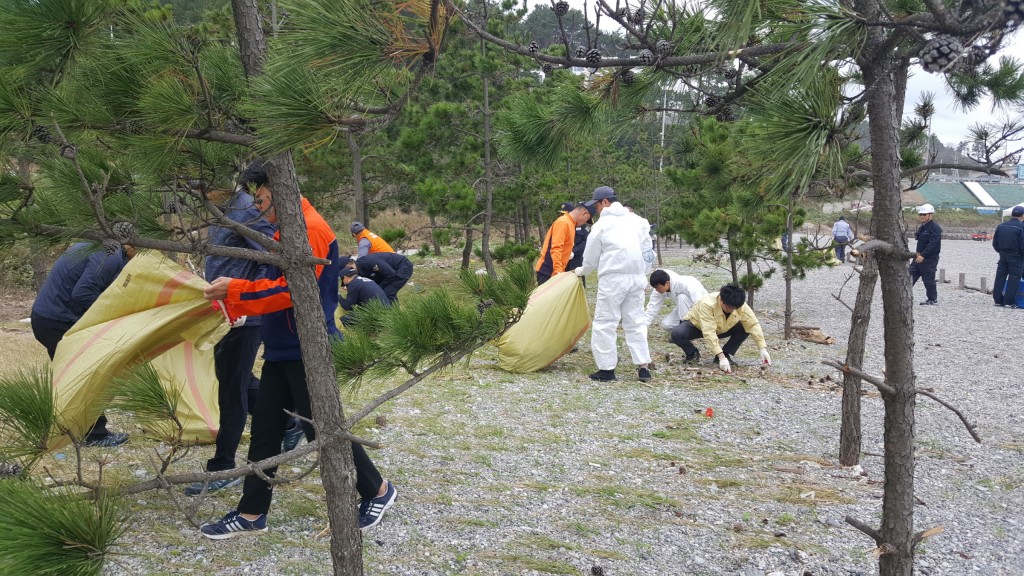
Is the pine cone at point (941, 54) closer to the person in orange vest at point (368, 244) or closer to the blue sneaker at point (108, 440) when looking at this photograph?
the blue sneaker at point (108, 440)

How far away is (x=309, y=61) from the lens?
217cm

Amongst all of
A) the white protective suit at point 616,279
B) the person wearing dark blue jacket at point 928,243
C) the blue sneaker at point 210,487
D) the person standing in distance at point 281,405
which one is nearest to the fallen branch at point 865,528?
the person standing in distance at point 281,405

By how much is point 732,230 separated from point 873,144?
8.87 meters

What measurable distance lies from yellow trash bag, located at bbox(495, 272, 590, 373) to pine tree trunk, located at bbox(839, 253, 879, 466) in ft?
10.6

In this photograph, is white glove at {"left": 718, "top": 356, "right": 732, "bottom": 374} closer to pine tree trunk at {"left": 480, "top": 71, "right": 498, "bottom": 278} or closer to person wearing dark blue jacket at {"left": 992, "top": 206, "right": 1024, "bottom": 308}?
pine tree trunk at {"left": 480, "top": 71, "right": 498, "bottom": 278}

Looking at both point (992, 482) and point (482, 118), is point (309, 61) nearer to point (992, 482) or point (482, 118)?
point (992, 482)

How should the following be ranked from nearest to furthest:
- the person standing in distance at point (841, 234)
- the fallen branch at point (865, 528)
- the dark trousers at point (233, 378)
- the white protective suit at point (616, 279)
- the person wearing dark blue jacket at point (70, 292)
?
the fallen branch at point (865, 528) < the dark trousers at point (233, 378) < the person wearing dark blue jacket at point (70, 292) < the person standing in distance at point (841, 234) < the white protective suit at point (616, 279)

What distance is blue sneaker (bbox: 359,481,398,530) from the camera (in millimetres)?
3887

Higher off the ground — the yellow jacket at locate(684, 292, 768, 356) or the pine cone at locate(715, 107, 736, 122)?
the pine cone at locate(715, 107, 736, 122)

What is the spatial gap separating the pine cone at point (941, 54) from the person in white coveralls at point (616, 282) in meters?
5.63

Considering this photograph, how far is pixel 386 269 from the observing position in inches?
330

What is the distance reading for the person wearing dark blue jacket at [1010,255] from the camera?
12.7 meters

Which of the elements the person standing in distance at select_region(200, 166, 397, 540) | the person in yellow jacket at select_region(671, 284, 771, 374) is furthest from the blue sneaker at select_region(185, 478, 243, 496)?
the person in yellow jacket at select_region(671, 284, 771, 374)

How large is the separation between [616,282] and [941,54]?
5.79m
